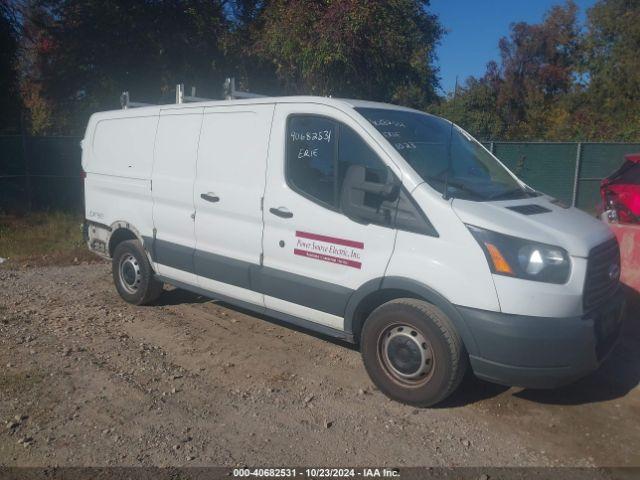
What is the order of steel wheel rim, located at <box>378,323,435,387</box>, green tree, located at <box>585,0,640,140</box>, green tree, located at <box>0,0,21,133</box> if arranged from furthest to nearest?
1. green tree, located at <box>585,0,640,140</box>
2. green tree, located at <box>0,0,21,133</box>
3. steel wheel rim, located at <box>378,323,435,387</box>

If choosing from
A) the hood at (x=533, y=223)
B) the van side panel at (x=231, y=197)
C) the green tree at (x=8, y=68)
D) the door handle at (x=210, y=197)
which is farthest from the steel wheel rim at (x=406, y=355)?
the green tree at (x=8, y=68)

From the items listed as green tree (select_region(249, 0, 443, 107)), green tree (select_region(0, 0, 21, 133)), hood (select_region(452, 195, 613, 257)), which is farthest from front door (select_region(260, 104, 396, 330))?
green tree (select_region(0, 0, 21, 133))

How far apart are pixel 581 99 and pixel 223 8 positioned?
23.2 m

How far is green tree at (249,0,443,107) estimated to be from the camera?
36.9 feet

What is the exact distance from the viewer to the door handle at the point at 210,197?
539cm

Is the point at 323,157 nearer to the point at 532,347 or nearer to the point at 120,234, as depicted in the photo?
the point at 532,347

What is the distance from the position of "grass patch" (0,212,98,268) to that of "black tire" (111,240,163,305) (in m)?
2.92

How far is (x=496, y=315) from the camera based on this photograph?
3.82m

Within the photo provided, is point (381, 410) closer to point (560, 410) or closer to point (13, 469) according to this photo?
point (560, 410)

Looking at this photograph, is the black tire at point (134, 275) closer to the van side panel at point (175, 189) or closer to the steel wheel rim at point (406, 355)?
the van side panel at point (175, 189)

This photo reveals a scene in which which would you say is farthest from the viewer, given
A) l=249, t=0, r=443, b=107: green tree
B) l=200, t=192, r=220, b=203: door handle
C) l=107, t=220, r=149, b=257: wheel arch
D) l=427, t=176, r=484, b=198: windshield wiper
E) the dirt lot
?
l=249, t=0, r=443, b=107: green tree

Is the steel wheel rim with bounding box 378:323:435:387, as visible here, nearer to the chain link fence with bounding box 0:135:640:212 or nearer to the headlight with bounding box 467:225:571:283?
the headlight with bounding box 467:225:571:283

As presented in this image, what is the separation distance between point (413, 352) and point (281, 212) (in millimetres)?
1568

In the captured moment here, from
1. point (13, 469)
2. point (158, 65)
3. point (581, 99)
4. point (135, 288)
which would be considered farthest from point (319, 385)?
point (581, 99)
